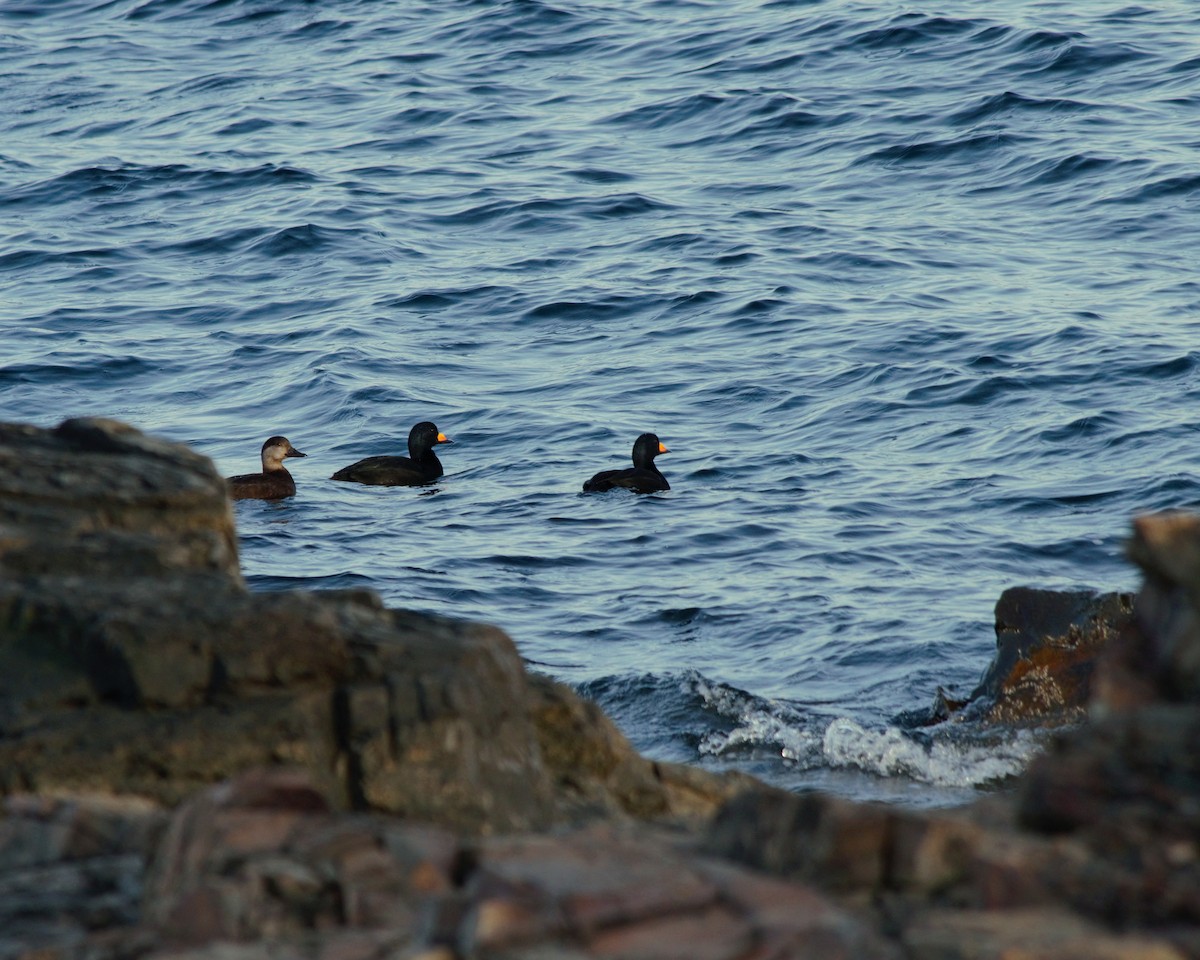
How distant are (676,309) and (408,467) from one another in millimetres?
4712

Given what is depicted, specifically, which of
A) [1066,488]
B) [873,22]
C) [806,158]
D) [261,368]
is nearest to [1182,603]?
[1066,488]

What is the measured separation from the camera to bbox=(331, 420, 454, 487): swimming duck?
49.2ft

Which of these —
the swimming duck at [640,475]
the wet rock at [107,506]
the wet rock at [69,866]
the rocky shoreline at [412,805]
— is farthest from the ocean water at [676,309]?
the wet rock at [69,866]

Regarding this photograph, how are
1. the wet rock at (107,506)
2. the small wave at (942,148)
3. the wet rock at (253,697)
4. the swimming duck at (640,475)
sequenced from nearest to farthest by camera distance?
the wet rock at (253,697)
the wet rock at (107,506)
the swimming duck at (640,475)
the small wave at (942,148)

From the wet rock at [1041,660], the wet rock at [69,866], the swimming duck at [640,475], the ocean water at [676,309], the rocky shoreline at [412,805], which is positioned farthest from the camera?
the swimming duck at [640,475]

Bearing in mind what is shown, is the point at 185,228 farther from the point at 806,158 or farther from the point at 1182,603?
the point at 1182,603

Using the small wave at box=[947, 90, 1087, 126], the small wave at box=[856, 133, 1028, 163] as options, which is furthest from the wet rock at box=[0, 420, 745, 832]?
the small wave at box=[947, 90, 1087, 126]

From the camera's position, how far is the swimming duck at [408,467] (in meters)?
15.0

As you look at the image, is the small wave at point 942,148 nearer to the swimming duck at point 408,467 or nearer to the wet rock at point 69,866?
the swimming duck at point 408,467

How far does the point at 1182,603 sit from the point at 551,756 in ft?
8.55

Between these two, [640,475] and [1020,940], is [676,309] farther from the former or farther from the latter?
[1020,940]

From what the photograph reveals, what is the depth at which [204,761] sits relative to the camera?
15.6 ft

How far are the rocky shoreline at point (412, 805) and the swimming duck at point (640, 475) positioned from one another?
26.3ft

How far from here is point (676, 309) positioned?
18.6 metres
